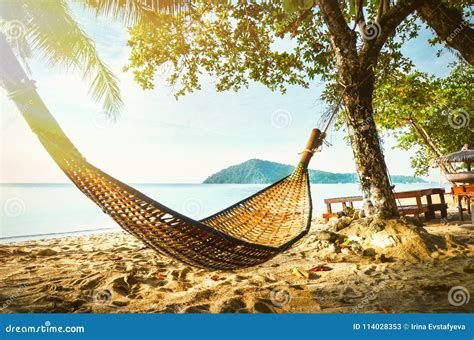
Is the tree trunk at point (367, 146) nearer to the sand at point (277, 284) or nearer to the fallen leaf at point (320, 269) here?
Answer: the sand at point (277, 284)

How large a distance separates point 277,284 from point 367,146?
54.6 inches

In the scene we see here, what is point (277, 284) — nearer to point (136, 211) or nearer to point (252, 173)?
point (136, 211)

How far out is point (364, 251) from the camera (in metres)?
2.21

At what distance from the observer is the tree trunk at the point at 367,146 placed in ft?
7.98

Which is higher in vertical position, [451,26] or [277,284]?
[451,26]

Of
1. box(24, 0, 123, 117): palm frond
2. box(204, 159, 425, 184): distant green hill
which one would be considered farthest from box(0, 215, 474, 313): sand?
box(204, 159, 425, 184): distant green hill

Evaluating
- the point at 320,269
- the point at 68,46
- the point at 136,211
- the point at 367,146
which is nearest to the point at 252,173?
the point at 68,46

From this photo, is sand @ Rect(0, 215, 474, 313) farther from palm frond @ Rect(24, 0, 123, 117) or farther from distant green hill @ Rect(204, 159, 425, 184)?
distant green hill @ Rect(204, 159, 425, 184)

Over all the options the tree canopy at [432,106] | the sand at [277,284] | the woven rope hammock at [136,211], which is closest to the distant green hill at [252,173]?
the tree canopy at [432,106]

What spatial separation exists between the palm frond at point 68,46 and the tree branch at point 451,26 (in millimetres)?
3766

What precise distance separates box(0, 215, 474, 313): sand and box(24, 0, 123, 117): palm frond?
8.38ft

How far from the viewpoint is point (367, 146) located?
2459mm

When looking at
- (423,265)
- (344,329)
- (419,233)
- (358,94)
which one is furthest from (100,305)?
(358,94)

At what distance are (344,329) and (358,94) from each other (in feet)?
5.84
